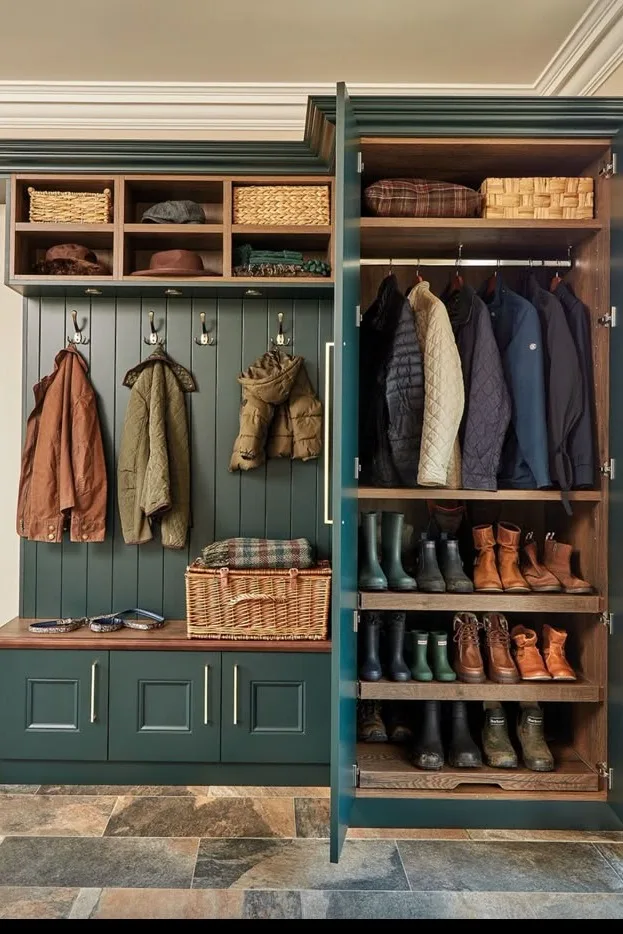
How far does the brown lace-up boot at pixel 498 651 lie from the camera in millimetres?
2740

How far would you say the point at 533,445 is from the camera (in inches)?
105

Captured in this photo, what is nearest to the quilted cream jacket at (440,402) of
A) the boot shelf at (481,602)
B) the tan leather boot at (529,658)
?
the boot shelf at (481,602)

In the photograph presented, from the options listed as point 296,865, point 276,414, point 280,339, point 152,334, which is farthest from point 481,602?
point 152,334

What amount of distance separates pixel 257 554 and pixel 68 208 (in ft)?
5.24

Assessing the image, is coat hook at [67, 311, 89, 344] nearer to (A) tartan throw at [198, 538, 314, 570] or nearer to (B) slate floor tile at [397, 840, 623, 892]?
(A) tartan throw at [198, 538, 314, 570]

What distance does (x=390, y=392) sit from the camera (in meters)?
2.68

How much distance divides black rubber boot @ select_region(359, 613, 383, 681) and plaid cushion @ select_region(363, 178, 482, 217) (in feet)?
4.74

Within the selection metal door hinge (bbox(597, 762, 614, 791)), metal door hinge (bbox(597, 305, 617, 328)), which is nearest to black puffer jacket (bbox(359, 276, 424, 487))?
metal door hinge (bbox(597, 305, 617, 328))

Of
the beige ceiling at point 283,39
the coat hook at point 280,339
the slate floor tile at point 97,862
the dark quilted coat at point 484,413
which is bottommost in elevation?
the slate floor tile at point 97,862

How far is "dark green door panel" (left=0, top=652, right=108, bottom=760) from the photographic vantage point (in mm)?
3010

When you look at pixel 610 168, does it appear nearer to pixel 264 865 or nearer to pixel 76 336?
pixel 76 336

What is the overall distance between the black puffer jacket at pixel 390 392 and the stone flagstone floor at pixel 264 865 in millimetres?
1223

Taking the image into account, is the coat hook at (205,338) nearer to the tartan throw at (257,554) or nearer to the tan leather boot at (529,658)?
the tartan throw at (257,554)
